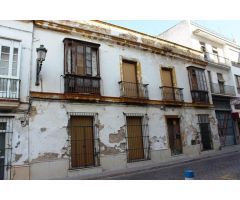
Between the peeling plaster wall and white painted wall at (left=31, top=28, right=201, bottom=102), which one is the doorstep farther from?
white painted wall at (left=31, top=28, right=201, bottom=102)

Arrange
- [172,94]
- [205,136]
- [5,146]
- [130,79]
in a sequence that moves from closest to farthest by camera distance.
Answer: [5,146], [130,79], [172,94], [205,136]

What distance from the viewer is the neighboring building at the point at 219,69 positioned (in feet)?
53.2

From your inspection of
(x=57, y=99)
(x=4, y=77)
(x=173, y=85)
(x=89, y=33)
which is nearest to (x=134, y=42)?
(x=89, y=33)

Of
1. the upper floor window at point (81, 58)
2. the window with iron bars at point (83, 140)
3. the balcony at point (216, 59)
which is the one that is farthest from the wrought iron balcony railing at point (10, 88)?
the balcony at point (216, 59)

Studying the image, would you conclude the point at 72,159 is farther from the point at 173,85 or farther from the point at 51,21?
the point at 173,85

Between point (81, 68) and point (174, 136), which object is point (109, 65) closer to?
point (81, 68)

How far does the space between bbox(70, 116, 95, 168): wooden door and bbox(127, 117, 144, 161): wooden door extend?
1981 millimetres

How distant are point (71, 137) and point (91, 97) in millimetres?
1862

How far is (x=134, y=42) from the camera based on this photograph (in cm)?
1176

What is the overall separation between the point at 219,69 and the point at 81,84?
42.6 ft

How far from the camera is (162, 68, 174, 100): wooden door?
39.9ft

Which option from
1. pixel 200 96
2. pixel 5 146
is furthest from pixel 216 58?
pixel 5 146

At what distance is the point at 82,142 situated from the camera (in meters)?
8.98

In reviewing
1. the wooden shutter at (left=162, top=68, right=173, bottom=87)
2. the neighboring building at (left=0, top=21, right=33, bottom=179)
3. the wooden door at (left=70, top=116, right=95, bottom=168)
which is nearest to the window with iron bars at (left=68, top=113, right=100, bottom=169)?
the wooden door at (left=70, top=116, right=95, bottom=168)
